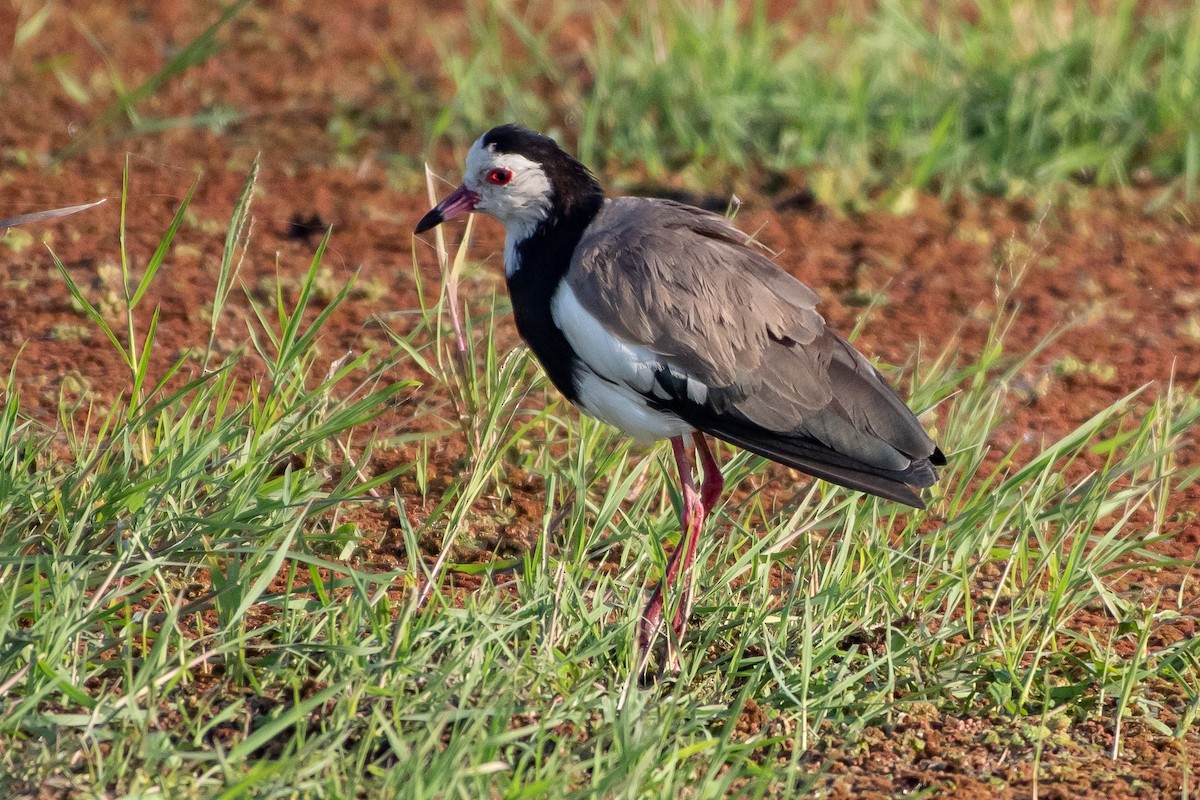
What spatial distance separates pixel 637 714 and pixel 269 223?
3.16 meters

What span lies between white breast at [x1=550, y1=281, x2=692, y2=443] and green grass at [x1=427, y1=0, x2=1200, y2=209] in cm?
244

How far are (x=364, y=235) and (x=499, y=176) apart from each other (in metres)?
1.81

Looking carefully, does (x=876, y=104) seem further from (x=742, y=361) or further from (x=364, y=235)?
(x=742, y=361)

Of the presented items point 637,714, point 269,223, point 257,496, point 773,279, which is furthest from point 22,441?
point 269,223

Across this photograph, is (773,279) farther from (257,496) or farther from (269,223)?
(269,223)

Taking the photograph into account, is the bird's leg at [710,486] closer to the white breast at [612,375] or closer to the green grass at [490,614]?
the green grass at [490,614]

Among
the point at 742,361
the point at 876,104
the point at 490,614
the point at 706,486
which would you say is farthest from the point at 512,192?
the point at 876,104

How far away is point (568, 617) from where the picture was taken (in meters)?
3.45

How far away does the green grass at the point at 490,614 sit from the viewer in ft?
9.70

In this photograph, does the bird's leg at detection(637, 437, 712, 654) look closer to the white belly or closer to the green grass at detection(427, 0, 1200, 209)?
the white belly

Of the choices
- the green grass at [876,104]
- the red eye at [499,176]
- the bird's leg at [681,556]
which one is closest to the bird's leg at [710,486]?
the bird's leg at [681,556]

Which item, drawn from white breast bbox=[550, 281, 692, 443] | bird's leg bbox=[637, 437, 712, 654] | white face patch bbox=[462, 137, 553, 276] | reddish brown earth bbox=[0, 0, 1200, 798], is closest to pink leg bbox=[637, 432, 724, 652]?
bird's leg bbox=[637, 437, 712, 654]

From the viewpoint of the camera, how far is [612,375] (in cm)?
373

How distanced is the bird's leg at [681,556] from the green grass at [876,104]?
2596 millimetres
